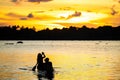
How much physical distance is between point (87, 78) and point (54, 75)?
12.5 ft

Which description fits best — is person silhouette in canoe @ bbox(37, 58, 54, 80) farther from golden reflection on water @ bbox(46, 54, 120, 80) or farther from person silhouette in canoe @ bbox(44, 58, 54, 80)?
golden reflection on water @ bbox(46, 54, 120, 80)

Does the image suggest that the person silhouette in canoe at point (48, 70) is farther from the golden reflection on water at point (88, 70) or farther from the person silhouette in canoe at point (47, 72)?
the golden reflection on water at point (88, 70)

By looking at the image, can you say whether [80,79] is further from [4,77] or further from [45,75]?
[4,77]

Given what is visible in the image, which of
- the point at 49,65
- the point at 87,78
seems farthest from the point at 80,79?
the point at 49,65

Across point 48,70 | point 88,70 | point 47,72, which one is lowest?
point 88,70

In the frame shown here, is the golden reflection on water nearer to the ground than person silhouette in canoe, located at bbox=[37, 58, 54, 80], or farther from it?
nearer to the ground

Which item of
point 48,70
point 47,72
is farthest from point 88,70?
point 48,70

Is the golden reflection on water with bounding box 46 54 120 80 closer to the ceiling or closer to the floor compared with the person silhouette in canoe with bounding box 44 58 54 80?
closer to the floor

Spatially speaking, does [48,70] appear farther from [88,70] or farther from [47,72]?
[88,70]

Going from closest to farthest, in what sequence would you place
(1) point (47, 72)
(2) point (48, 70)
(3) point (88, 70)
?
(2) point (48, 70)
(1) point (47, 72)
(3) point (88, 70)

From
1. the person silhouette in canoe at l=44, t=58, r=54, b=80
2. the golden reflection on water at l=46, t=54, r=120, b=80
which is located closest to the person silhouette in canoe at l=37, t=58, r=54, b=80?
the person silhouette in canoe at l=44, t=58, r=54, b=80

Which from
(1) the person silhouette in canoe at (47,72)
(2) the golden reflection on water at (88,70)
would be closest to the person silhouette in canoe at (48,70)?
(1) the person silhouette in canoe at (47,72)

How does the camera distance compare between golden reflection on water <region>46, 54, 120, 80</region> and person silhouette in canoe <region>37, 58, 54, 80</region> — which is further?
golden reflection on water <region>46, 54, 120, 80</region>

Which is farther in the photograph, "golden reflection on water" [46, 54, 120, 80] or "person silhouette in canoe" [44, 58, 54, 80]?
"golden reflection on water" [46, 54, 120, 80]
